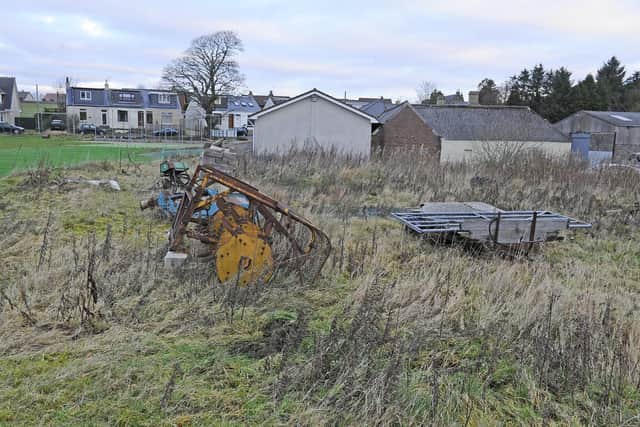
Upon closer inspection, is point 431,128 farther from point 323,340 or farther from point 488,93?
point 488,93

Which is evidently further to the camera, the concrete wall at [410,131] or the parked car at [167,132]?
the parked car at [167,132]

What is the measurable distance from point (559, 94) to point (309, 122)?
34.3 m

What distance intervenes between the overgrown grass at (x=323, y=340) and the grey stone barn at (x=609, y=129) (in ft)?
109

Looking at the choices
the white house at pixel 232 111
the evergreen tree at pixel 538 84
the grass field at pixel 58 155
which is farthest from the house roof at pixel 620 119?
the white house at pixel 232 111

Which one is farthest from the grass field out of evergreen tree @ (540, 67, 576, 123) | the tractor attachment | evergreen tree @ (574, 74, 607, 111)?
evergreen tree @ (574, 74, 607, 111)

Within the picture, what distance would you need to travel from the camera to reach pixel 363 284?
448 cm

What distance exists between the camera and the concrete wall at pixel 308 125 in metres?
22.6

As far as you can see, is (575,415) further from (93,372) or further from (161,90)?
(161,90)

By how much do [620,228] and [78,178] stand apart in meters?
10.8

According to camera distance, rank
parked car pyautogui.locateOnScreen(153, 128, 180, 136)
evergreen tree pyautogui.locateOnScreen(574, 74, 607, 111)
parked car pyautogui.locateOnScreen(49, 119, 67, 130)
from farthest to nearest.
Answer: evergreen tree pyautogui.locateOnScreen(574, 74, 607, 111) → parked car pyautogui.locateOnScreen(49, 119, 67, 130) → parked car pyautogui.locateOnScreen(153, 128, 180, 136)

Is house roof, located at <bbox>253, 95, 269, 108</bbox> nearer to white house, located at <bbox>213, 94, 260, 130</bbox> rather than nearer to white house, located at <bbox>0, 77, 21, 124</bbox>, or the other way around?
white house, located at <bbox>213, 94, 260, 130</bbox>

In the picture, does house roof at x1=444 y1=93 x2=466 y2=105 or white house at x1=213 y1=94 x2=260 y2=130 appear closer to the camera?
house roof at x1=444 y1=93 x2=466 y2=105

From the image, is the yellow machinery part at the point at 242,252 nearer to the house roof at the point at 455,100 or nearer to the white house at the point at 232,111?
the house roof at the point at 455,100

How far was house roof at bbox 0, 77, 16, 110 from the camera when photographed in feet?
164
